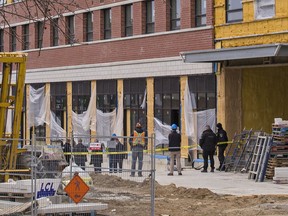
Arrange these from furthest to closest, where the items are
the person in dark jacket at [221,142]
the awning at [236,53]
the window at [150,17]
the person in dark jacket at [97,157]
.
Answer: the window at [150,17]
the person in dark jacket at [221,142]
the awning at [236,53]
the person in dark jacket at [97,157]

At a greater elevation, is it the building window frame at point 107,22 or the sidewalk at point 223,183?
the building window frame at point 107,22

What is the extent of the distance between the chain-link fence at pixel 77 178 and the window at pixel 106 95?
2302cm

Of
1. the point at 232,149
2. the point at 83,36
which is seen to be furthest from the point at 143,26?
the point at 232,149

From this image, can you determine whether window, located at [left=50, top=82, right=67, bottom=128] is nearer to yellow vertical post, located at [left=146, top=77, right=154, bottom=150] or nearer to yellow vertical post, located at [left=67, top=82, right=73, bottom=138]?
yellow vertical post, located at [left=67, top=82, right=73, bottom=138]

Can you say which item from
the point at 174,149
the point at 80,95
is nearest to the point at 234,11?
the point at 174,149

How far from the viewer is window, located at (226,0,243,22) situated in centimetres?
3456

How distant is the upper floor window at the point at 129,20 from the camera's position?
41875 mm

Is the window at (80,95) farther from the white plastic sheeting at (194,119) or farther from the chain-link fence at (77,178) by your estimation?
the chain-link fence at (77,178)

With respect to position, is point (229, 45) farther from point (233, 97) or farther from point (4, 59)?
point (4, 59)

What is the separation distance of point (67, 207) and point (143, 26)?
26.0m

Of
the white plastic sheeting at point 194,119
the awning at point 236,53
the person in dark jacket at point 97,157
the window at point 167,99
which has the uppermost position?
the awning at point 236,53

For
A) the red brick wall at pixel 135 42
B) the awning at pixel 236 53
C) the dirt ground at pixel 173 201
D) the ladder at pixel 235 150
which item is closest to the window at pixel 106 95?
the red brick wall at pixel 135 42

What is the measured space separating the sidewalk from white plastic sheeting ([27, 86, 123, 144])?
933 centimetres

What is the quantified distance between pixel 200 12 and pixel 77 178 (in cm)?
2304
